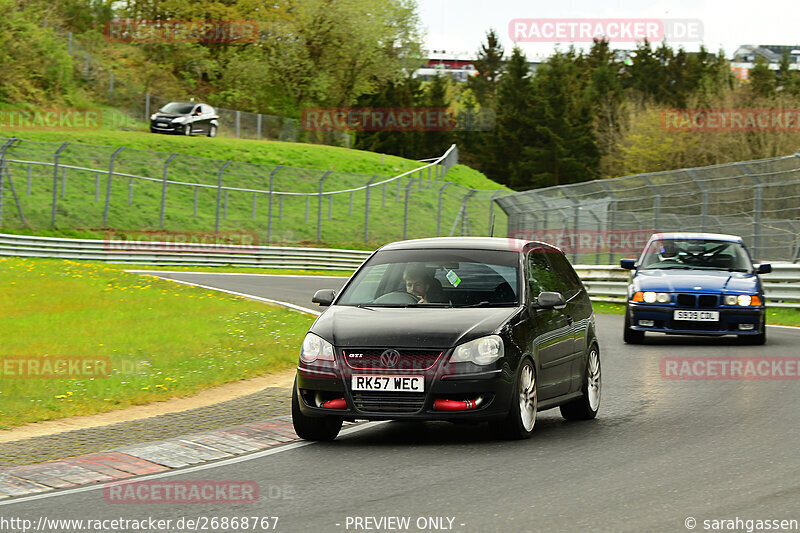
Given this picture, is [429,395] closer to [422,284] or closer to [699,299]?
[422,284]

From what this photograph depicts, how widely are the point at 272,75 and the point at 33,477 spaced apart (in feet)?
230

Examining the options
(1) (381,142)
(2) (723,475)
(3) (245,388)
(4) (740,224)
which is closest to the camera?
(2) (723,475)

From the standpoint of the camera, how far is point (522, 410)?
8.98 m

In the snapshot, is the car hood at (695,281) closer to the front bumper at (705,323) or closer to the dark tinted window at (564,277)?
the front bumper at (705,323)

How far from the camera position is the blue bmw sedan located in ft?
55.8

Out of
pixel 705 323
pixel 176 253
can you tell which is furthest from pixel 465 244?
pixel 176 253

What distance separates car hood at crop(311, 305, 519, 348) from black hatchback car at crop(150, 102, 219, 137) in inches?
2149

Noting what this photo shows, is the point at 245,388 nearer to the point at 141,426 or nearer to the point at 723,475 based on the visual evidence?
the point at 141,426

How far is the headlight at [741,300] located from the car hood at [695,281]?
86mm

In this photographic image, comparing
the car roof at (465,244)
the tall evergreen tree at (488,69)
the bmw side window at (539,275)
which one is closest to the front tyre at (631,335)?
the bmw side window at (539,275)

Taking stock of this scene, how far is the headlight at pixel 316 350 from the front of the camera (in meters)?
8.77

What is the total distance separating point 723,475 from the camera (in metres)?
7.64

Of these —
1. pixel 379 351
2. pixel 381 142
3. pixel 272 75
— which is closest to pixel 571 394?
pixel 379 351

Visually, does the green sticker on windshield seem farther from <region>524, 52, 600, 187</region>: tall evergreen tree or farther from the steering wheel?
<region>524, 52, 600, 187</region>: tall evergreen tree
